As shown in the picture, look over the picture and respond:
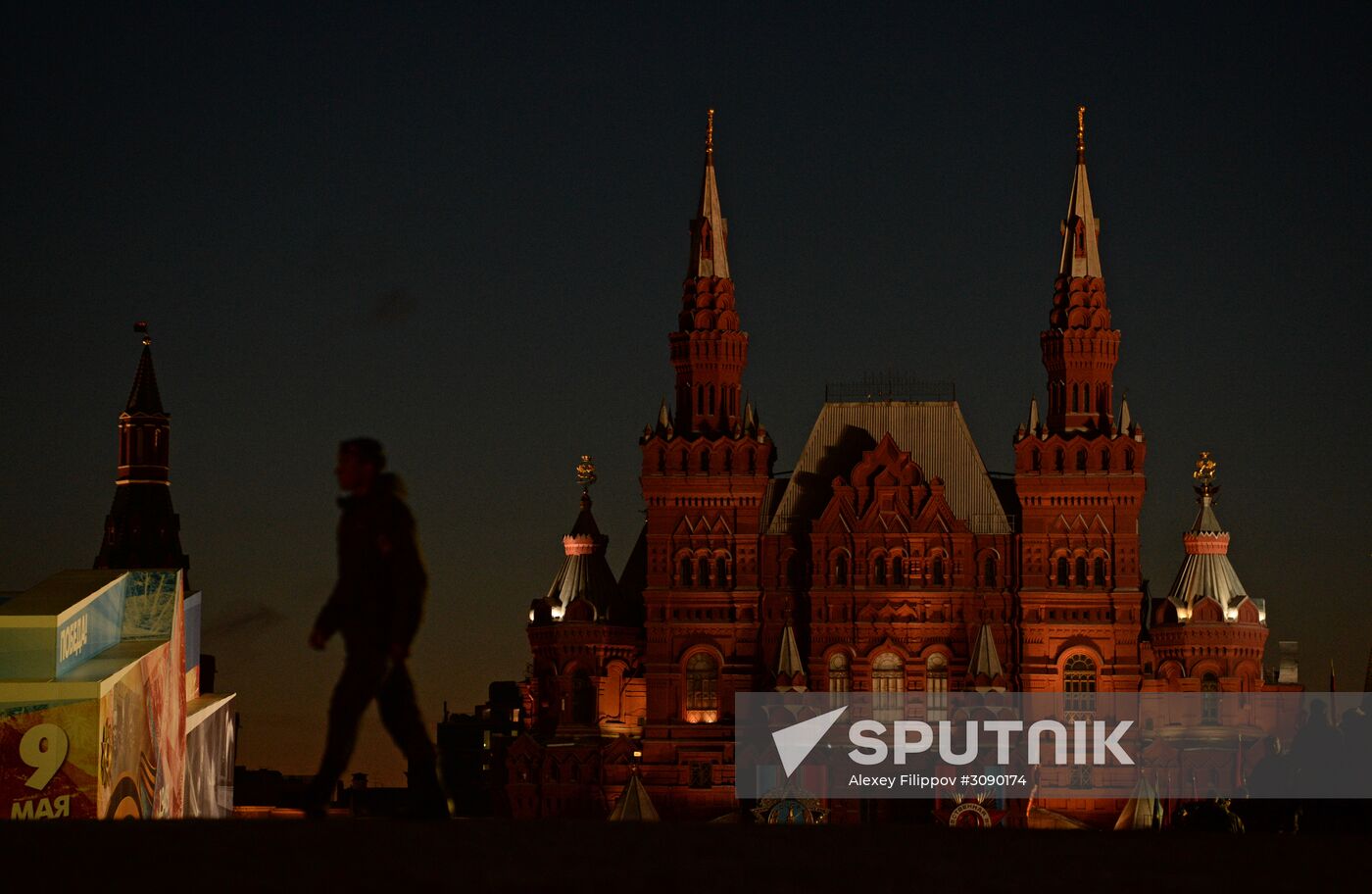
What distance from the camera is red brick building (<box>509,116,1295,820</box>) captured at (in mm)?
107875

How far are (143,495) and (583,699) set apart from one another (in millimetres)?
26382

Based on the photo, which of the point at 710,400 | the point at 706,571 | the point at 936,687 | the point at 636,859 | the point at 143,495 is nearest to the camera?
the point at 636,859

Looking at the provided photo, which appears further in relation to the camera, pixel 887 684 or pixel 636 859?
pixel 887 684

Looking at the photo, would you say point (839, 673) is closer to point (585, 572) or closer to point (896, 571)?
point (896, 571)

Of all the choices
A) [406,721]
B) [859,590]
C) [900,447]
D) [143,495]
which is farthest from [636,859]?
[143,495]

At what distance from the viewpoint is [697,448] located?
109875mm

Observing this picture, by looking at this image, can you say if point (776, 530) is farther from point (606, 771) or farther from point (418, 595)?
point (418, 595)

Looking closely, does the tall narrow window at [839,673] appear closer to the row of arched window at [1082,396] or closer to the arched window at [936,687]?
the arched window at [936,687]

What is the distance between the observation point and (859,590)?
10888cm

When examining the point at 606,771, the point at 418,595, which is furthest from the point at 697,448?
the point at 418,595

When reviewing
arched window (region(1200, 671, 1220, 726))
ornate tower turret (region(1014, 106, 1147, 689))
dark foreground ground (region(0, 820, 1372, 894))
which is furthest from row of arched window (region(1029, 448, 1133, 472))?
dark foreground ground (region(0, 820, 1372, 894))

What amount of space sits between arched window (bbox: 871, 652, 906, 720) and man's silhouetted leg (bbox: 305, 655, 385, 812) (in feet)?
277

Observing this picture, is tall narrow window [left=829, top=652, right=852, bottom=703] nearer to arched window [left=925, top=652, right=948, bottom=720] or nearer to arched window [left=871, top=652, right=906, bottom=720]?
arched window [left=871, top=652, right=906, bottom=720]

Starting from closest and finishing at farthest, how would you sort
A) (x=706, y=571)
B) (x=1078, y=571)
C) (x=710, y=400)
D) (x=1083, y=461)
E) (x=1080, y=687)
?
(x=1080, y=687), (x=1078, y=571), (x=1083, y=461), (x=706, y=571), (x=710, y=400)
